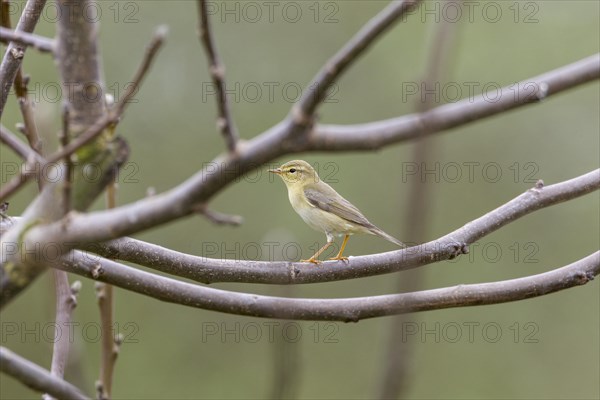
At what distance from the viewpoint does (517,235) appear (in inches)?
395

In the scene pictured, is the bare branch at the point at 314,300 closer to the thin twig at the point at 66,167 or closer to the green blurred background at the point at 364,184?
the thin twig at the point at 66,167

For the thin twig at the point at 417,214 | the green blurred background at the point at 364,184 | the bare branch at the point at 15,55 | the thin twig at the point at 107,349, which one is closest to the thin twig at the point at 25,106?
the bare branch at the point at 15,55

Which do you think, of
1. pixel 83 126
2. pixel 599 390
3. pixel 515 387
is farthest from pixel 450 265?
pixel 83 126

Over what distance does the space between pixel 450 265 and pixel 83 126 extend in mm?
8651

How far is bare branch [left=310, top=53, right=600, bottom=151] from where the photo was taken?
1288mm

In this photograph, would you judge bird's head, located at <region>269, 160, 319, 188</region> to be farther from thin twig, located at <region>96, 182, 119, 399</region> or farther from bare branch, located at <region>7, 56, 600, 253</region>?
bare branch, located at <region>7, 56, 600, 253</region>

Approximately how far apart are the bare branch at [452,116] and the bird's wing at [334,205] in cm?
399

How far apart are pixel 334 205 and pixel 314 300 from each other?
3061 mm

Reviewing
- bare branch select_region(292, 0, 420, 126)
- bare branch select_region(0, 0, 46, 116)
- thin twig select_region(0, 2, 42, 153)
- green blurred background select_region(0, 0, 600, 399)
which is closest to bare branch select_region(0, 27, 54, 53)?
thin twig select_region(0, 2, 42, 153)

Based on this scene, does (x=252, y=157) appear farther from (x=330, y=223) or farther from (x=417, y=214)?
(x=330, y=223)

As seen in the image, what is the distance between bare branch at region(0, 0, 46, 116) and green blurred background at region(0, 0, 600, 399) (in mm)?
6868

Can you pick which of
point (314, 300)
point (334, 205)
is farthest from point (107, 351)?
point (334, 205)

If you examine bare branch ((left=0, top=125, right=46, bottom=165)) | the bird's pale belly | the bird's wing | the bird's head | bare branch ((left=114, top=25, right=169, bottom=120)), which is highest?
the bird's head

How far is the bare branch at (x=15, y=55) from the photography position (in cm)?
235
